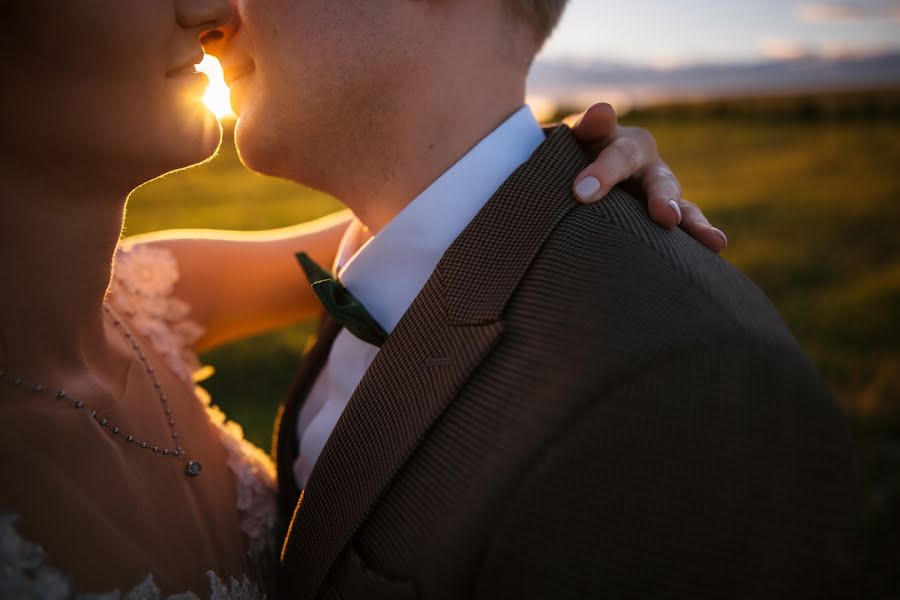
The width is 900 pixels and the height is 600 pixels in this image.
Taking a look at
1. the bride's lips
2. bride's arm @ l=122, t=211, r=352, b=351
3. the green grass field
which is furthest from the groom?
the green grass field

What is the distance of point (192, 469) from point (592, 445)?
1.30m

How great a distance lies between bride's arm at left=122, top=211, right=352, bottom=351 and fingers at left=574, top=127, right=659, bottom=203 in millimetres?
1719

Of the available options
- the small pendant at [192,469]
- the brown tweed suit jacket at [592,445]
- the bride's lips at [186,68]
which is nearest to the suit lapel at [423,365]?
the brown tweed suit jacket at [592,445]

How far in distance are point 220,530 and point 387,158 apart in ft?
4.51

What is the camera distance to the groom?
5.24 feet

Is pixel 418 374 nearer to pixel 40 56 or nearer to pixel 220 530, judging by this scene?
pixel 220 530

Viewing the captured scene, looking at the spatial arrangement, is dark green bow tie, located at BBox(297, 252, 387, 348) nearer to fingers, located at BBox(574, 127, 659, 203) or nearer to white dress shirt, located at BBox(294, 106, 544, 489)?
white dress shirt, located at BBox(294, 106, 544, 489)

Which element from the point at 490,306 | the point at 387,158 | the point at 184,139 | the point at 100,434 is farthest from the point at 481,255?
the point at 100,434

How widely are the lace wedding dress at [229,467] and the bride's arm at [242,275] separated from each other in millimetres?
97

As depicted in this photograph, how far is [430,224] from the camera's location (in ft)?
7.73

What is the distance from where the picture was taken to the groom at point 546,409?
1.60 meters

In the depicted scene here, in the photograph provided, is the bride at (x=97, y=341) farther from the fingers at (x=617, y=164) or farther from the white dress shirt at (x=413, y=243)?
the white dress shirt at (x=413, y=243)

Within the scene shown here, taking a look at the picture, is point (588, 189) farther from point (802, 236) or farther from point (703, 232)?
point (802, 236)

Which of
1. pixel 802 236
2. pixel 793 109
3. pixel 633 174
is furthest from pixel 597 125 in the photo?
pixel 793 109
